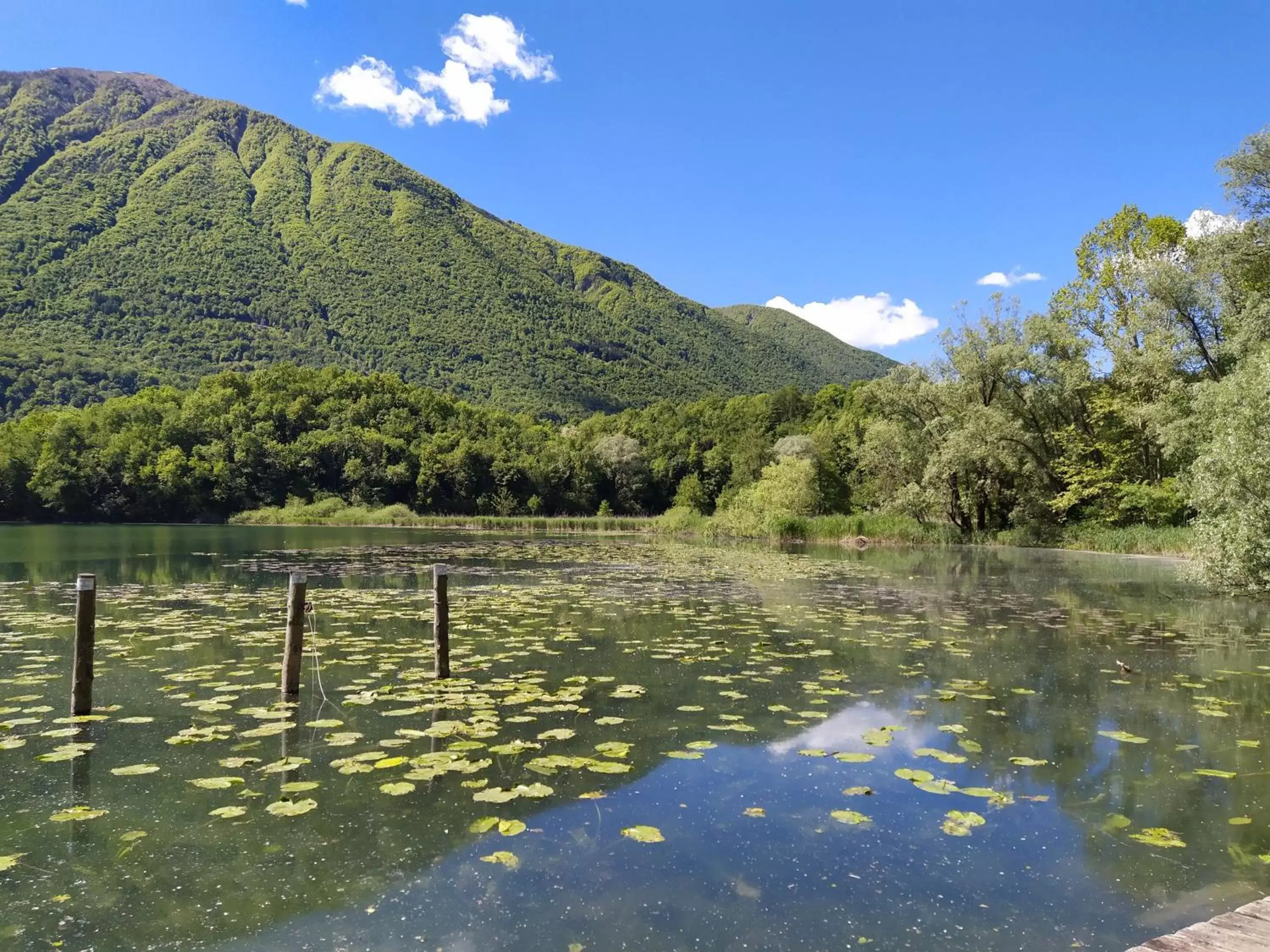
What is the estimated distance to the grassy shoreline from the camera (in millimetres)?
33625

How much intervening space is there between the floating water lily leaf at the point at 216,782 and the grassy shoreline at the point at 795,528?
2404 centimetres

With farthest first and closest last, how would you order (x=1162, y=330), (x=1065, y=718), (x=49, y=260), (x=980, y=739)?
(x=49, y=260) < (x=1162, y=330) < (x=1065, y=718) < (x=980, y=739)

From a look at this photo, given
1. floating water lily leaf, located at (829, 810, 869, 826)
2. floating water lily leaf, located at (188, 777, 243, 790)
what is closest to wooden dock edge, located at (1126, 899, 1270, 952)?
floating water lily leaf, located at (829, 810, 869, 826)

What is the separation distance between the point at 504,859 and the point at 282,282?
141 meters

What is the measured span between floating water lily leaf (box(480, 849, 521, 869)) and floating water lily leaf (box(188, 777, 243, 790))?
2.29 metres

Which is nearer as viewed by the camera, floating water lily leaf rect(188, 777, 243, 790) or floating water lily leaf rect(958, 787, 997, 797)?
floating water lily leaf rect(188, 777, 243, 790)

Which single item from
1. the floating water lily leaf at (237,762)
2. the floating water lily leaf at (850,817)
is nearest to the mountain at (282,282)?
the floating water lily leaf at (237,762)

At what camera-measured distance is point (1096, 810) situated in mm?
5602

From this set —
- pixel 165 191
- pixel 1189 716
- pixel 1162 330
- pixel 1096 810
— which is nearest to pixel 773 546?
pixel 1162 330

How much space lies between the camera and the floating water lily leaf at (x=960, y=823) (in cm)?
517

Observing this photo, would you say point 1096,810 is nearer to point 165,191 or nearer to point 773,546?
point 773,546

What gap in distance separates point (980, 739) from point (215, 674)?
8.35 m

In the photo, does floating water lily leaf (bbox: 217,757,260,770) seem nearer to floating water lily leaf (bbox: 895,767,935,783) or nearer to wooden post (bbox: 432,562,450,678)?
wooden post (bbox: 432,562,450,678)

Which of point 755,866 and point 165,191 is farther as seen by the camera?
point 165,191
